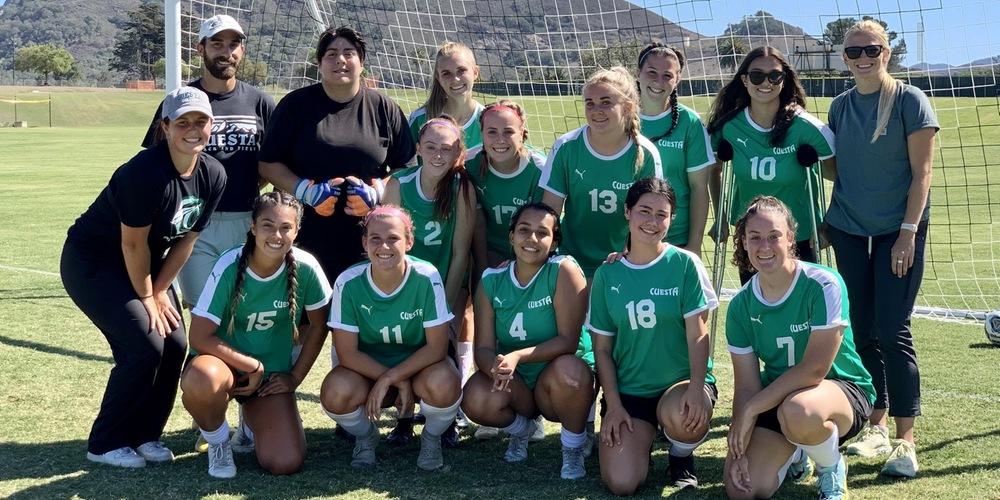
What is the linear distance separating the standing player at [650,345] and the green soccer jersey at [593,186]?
1.28 feet

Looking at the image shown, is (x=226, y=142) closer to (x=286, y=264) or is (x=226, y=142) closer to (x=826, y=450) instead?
(x=286, y=264)

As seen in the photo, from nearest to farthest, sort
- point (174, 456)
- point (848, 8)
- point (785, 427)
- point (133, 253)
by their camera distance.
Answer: point (785, 427)
point (133, 253)
point (174, 456)
point (848, 8)

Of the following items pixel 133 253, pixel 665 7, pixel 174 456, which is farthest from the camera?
pixel 665 7

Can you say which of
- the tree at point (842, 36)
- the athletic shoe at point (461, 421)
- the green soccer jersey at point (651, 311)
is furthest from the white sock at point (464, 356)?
the tree at point (842, 36)

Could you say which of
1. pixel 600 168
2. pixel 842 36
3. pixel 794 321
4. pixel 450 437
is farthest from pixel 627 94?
pixel 842 36

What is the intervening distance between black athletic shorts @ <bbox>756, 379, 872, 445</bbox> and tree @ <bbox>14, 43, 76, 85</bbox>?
101 meters

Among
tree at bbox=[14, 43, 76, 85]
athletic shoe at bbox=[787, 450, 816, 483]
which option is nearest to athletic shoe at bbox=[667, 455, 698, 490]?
athletic shoe at bbox=[787, 450, 816, 483]

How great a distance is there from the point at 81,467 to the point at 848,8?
6006 millimetres

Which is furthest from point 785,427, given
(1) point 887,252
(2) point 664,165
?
(2) point 664,165

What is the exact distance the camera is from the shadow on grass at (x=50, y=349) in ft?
20.8

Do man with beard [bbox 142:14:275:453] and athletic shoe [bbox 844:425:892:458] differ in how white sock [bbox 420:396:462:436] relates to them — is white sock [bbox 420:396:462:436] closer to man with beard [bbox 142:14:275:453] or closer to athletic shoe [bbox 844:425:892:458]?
man with beard [bbox 142:14:275:453]

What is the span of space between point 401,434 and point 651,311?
1415 mm

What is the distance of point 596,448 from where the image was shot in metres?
4.70

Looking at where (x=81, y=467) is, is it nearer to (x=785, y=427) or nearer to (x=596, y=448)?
(x=596, y=448)
